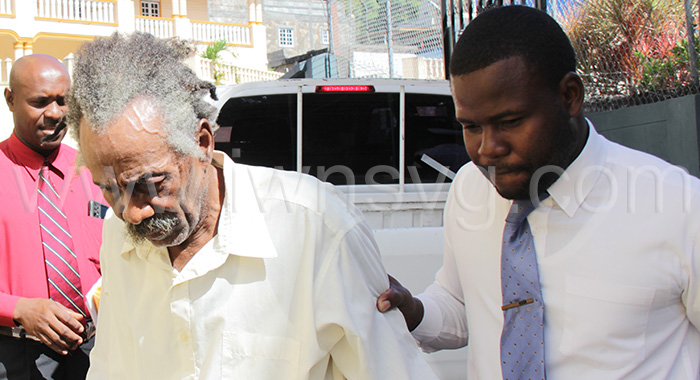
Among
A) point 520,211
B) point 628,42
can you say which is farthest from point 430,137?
point 628,42

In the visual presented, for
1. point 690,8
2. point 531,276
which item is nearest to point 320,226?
point 531,276

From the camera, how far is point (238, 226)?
1743 mm

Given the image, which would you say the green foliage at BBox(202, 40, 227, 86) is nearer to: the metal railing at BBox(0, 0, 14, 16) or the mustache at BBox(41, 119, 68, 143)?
the metal railing at BBox(0, 0, 14, 16)

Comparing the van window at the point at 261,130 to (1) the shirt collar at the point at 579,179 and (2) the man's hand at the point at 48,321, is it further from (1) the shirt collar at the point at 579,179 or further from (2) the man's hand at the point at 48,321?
(1) the shirt collar at the point at 579,179

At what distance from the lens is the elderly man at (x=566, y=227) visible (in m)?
1.64

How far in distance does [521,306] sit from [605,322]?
0.21 meters

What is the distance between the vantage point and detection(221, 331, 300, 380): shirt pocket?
5.55 feet

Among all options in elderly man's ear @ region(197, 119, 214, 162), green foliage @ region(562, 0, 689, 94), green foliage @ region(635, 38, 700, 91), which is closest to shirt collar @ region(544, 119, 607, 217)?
elderly man's ear @ region(197, 119, 214, 162)

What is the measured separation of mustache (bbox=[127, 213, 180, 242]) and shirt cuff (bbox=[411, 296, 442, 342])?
807mm

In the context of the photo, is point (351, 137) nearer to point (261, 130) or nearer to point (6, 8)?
point (261, 130)

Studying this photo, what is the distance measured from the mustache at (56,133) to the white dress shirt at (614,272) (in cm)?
186

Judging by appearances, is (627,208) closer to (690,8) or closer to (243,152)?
(243,152)

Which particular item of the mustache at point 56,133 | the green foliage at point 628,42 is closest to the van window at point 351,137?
the mustache at point 56,133

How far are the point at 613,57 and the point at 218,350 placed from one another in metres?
6.12
